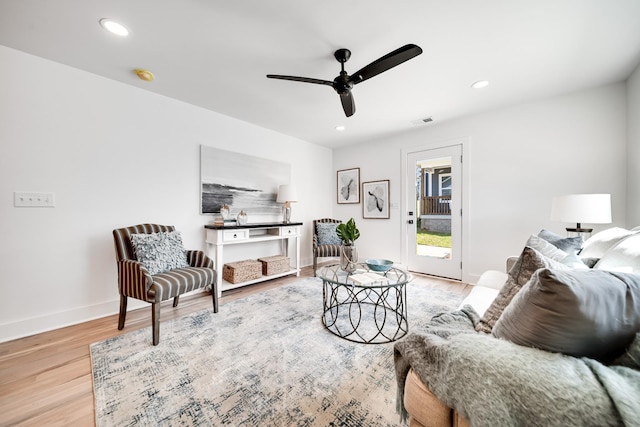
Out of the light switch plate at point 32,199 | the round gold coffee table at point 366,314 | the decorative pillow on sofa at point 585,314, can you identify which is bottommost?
the round gold coffee table at point 366,314

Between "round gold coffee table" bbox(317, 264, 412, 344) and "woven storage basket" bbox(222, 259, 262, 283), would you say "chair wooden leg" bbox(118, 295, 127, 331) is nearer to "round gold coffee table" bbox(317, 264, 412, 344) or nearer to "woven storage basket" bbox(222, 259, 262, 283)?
"woven storage basket" bbox(222, 259, 262, 283)

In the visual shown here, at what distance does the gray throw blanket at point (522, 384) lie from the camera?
51 centimetres

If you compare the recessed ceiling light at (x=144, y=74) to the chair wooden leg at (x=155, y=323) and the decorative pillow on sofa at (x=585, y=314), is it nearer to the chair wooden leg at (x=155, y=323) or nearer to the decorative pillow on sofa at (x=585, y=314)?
the chair wooden leg at (x=155, y=323)

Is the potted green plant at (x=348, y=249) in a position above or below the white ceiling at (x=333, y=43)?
below

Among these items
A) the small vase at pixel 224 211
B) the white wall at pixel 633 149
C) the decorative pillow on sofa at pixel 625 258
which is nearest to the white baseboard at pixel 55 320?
the small vase at pixel 224 211

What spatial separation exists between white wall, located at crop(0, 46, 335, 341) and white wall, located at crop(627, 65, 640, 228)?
15.4 feet

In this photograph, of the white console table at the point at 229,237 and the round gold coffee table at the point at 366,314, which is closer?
the round gold coffee table at the point at 366,314

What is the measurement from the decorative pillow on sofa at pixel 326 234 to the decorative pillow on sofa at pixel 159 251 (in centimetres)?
211

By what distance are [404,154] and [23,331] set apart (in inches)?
194

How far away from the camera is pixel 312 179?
464 centimetres

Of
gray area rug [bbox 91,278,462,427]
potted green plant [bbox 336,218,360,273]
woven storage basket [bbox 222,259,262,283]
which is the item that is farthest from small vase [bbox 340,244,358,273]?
woven storage basket [bbox 222,259,262,283]

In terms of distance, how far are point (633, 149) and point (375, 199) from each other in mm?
2967

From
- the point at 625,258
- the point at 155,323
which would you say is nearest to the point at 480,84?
the point at 625,258

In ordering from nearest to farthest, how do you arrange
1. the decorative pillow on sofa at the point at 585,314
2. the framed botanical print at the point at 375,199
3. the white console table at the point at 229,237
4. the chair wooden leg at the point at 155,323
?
the decorative pillow on sofa at the point at 585,314 → the chair wooden leg at the point at 155,323 → the white console table at the point at 229,237 → the framed botanical print at the point at 375,199
